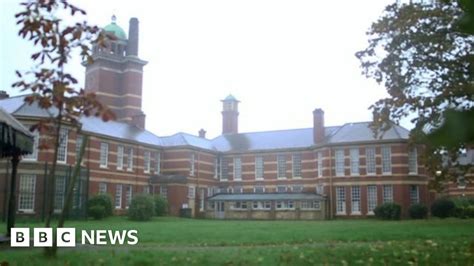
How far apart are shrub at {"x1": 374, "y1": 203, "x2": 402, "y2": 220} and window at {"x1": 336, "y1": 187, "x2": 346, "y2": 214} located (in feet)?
15.9

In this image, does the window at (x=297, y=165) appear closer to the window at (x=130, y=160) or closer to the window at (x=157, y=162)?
the window at (x=157, y=162)

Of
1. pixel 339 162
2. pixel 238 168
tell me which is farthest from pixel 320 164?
pixel 238 168

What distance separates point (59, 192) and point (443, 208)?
3250 cm

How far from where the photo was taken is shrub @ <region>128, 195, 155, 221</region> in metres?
37.4

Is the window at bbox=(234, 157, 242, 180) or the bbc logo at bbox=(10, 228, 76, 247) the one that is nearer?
the bbc logo at bbox=(10, 228, 76, 247)

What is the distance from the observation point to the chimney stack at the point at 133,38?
204ft

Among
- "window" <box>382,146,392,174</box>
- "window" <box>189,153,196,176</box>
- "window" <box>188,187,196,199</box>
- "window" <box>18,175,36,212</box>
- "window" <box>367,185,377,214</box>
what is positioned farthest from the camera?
"window" <box>189,153,196,176</box>

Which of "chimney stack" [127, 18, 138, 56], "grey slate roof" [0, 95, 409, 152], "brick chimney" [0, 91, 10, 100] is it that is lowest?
"grey slate roof" [0, 95, 409, 152]

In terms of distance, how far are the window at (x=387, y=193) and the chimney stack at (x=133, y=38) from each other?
32.8 meters

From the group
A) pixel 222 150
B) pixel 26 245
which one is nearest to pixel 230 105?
pixel 222 150

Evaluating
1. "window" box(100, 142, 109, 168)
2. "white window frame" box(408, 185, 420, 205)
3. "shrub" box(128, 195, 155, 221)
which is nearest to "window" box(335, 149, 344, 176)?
"white window frame" box(408, 185, 420, 205)

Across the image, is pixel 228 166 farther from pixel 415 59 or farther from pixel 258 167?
pixel 415 59

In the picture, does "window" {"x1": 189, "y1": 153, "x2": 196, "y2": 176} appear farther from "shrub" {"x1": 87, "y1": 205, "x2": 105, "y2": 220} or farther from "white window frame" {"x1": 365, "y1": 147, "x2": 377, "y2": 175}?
"white window frame" {"x1": 365, "y1": 147, "x2": 377, "y2": 175}

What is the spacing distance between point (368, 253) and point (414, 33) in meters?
11.4
